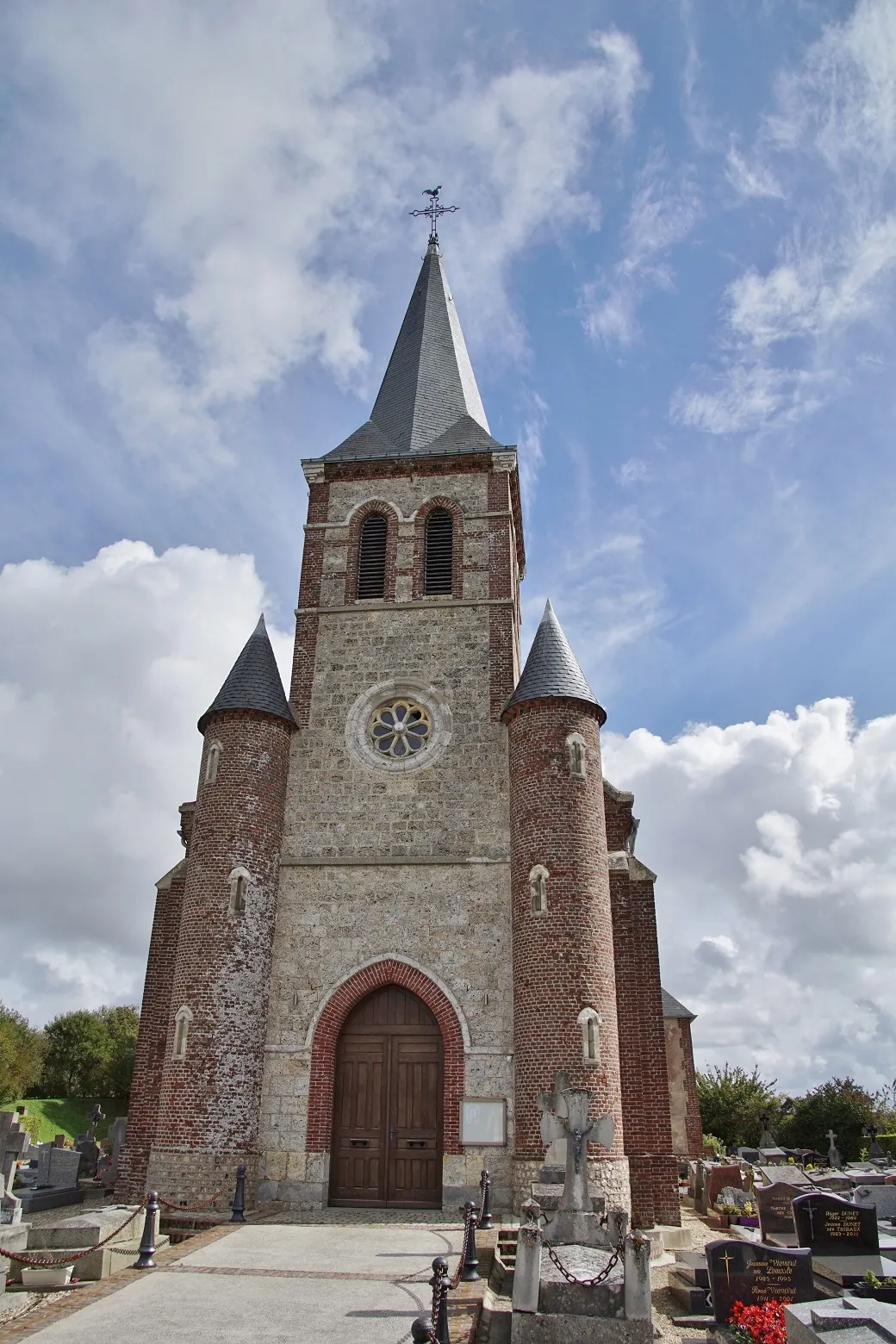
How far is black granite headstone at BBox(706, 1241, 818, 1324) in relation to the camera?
30.4 ft

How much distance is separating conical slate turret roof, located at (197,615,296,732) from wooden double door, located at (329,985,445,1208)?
5.68 metres

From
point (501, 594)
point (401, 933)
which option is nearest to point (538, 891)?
point (401, 933)

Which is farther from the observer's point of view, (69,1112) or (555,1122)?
(69,1112)

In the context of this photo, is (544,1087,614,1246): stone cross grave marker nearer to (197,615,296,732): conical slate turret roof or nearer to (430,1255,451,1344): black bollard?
(430,1255,451,1344): black bollard

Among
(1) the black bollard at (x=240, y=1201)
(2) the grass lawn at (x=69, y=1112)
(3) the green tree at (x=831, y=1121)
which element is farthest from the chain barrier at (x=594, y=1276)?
(2) the grass lawn at (x=69, y=1112)

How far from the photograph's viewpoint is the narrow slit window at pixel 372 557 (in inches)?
815

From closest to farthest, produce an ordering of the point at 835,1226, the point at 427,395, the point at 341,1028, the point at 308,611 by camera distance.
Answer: the point at 835,1226, the point at 341,1028, the point at 308,611, the point at 427,395

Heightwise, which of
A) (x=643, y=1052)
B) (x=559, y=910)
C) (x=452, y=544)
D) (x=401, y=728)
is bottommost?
(x=643, y=1052)

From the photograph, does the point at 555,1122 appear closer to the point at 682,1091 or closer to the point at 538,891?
the point at 538,891

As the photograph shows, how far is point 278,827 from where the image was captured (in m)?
17.8

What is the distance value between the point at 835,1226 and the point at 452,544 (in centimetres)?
1408

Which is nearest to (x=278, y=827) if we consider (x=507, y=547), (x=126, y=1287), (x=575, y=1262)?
(x=507, y=547)

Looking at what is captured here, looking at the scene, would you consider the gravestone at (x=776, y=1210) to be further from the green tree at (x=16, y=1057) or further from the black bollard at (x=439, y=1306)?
the green tree at (x=16, y=1057)

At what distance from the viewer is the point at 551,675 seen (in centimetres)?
1788
